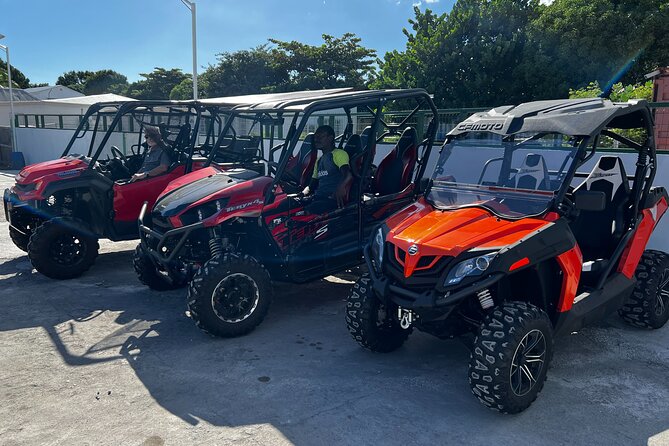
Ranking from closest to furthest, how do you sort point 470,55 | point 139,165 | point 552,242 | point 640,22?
1. point 552,242
2. point 139,165
3. point 640,22
4. point 470,55

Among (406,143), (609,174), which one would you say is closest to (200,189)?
(406,143)

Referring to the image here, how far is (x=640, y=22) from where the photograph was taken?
22.8 meters

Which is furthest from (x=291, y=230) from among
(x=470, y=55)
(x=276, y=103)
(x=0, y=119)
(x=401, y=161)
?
(x=0, y=119)

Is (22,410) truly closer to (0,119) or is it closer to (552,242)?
(552,242)

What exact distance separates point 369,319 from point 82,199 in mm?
4593

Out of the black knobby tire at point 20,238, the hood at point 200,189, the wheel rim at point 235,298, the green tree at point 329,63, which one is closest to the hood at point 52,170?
the black knobby tire at point 20,238

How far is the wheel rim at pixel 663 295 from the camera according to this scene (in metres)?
4.84

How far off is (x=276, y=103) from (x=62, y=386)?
3025 millimetres

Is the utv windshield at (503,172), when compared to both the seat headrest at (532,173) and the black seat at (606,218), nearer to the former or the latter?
the seat headrest at (532,173)

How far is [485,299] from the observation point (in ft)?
11.8

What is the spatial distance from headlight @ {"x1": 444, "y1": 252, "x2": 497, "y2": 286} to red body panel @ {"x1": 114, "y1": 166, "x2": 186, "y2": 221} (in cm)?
464

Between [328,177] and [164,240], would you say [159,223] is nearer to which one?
[164,240]

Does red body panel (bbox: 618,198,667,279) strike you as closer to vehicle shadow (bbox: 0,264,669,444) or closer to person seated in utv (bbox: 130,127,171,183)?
vehicle shadow (bbox: 0,264,669,444)

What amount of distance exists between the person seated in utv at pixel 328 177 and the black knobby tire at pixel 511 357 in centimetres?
247
